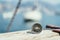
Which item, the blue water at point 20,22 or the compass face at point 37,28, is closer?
the compass face at point 37,28

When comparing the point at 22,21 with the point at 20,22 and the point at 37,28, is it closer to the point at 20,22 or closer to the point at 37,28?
the point at 20,22

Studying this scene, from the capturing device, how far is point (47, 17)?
306 centimetres

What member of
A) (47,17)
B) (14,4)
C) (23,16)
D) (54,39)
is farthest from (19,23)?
(54,39)

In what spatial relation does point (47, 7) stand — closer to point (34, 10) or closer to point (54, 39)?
point (34, 10)

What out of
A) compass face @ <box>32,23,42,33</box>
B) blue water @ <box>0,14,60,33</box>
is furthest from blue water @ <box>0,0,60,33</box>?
compass face @ <box>32,23,42,33</box>

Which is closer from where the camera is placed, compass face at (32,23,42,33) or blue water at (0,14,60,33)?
compass face at (32,23,42,33)

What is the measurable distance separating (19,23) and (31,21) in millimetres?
232

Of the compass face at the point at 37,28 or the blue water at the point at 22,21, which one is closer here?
the compass face at the point at 37,28

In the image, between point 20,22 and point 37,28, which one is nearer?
point 37,28

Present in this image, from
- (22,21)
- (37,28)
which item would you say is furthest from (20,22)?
(37,28)

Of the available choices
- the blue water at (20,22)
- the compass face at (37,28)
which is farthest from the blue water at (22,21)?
the compass face at (37,28)

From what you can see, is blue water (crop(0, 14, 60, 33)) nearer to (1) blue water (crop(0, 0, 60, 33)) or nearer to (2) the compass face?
(1) blue water (crop(0, 0, 60, 33))

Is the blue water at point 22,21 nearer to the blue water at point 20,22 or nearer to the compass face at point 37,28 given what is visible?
the blue water at point 20,22

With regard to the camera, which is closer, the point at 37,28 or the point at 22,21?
the point at 37,28
